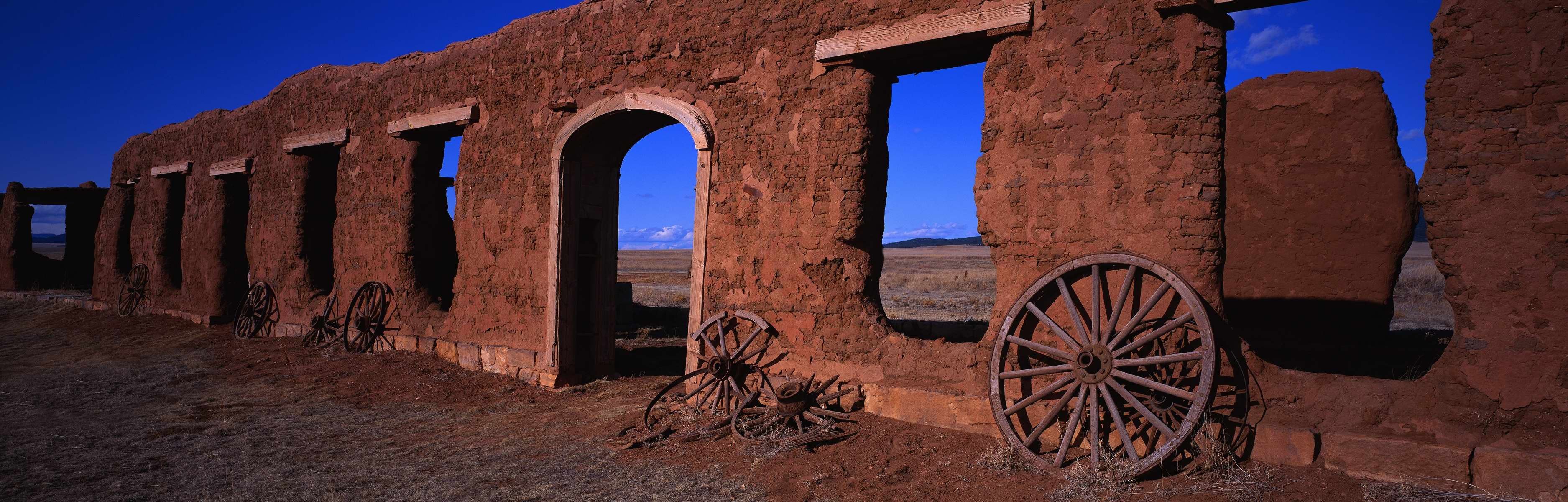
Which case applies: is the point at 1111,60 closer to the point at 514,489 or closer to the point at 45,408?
the point at 514,489

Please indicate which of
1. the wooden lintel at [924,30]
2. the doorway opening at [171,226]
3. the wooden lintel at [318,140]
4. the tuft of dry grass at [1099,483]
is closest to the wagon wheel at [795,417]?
the tuft of dry grass at [1099,483]

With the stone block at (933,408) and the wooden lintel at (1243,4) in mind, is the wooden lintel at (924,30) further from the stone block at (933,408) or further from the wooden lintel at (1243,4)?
the stone block at (933,408)

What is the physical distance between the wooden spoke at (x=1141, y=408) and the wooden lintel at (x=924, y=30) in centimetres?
246

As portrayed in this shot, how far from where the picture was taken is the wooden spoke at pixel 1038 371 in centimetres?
500

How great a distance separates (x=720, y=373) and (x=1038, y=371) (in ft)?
8.93

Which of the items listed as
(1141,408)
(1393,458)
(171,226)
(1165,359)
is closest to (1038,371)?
(1141,408)

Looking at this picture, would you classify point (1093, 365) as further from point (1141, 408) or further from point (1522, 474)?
point (1522, 474)

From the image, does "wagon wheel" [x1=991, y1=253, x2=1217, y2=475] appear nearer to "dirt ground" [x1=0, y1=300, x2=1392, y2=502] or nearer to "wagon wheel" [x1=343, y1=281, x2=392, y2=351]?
"dirt ground" [x1=0, y1=300, x2=1392, y2=502]

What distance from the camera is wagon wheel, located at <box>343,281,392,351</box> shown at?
33.8 ft

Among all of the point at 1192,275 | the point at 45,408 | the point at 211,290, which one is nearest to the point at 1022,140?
the point at 1192,275

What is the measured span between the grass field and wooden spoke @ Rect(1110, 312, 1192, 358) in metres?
7.05

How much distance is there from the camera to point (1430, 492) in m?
4.07

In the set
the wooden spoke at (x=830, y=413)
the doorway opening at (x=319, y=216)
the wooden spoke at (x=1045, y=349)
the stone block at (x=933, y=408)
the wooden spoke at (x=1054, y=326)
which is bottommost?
the wooden spoke at (x=830, y=413)

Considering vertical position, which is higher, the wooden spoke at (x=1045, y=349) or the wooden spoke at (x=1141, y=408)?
the wooden spoke at (x=1045, y=349)
